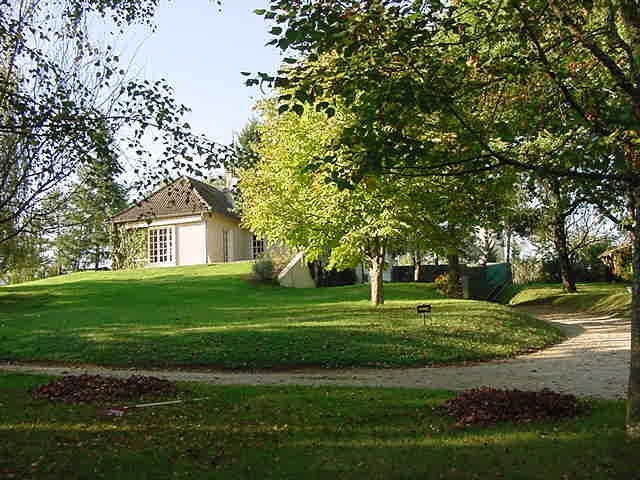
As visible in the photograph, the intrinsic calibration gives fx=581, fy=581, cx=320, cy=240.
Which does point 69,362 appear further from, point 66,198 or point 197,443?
point 197,443

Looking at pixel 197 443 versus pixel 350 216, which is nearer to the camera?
pixel 197 443

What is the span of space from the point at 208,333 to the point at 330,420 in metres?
7.62

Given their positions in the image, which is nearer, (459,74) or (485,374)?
(459,74)

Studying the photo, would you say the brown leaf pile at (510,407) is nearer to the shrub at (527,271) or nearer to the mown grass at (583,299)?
the mown grass at (583,299)

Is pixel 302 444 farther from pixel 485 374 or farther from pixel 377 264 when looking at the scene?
pixel 377 264

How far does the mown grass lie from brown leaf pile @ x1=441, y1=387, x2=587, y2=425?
1887 centimetres

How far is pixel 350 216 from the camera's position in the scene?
17.8m

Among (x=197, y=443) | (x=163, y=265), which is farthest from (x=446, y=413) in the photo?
(x=163, y=265)

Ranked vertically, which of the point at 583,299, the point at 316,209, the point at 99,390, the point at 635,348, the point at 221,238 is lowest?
the point at 99,390

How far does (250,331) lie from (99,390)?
568cm

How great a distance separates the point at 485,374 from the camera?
35.4 ft

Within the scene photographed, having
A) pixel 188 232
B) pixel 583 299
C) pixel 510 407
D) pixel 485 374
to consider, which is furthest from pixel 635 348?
pixel 188 232

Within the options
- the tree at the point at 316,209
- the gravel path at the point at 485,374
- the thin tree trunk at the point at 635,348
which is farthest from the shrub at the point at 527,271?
the thin tree trunk at the point at 635,348

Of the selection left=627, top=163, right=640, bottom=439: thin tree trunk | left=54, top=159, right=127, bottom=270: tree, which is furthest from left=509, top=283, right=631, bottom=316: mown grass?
left=54, top=159, right=127, bottom=270: tree
